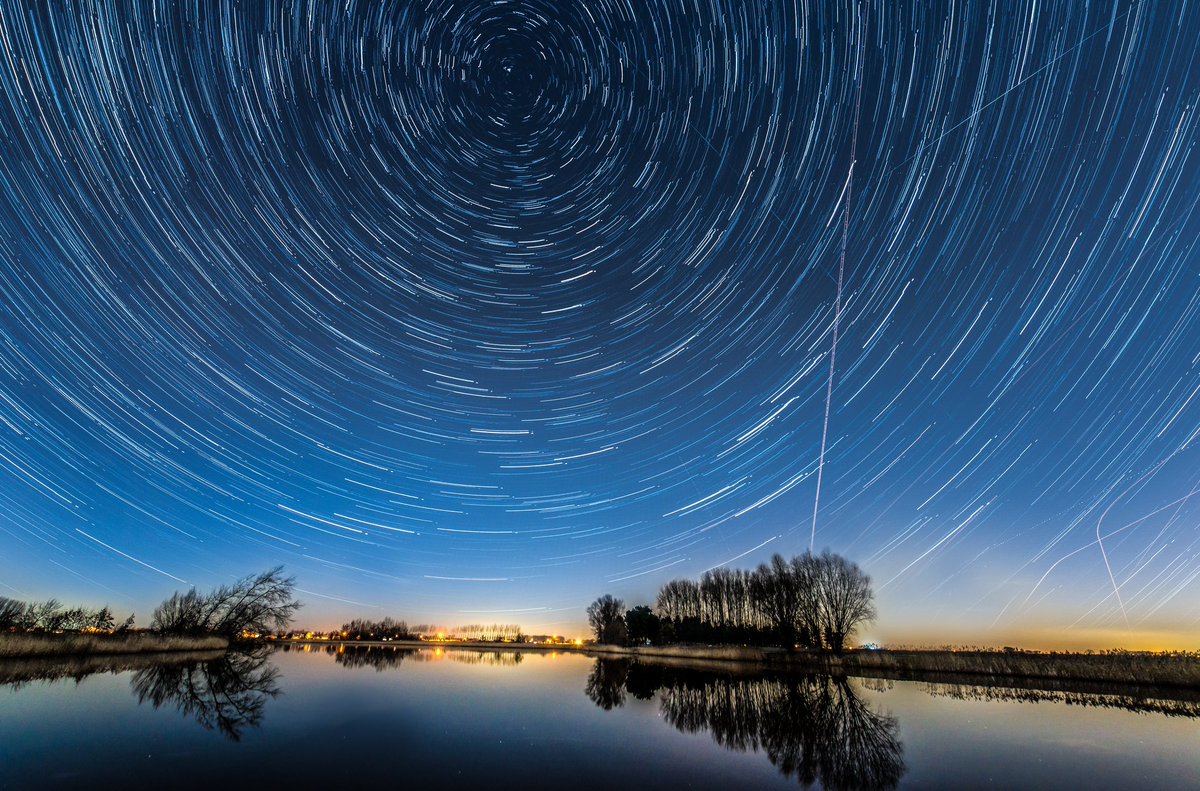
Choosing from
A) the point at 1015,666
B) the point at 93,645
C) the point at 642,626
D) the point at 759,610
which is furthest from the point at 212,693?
the point at 642,626

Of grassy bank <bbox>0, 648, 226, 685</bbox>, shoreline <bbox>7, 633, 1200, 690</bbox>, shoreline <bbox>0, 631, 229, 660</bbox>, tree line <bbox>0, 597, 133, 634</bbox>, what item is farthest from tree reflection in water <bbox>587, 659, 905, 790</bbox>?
tree line <bbox>0, 597, 133, 634</bbox>

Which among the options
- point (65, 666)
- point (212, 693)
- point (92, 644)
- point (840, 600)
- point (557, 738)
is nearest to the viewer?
point (557, 738)

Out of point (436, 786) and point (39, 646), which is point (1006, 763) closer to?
point (436, 786)

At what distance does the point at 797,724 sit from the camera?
1908 centimetres

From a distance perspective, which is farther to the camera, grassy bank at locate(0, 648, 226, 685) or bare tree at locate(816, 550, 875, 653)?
bare tree at locate(816, 550, 875, 653)

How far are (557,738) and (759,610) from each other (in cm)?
8015

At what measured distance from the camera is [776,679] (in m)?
39.1

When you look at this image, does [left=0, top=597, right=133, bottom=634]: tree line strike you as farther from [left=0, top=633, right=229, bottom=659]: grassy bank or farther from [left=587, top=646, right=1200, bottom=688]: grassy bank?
[left=587, top=646, right=1200, bottom=688]: grassy bank

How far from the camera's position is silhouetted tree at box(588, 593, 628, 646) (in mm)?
135625

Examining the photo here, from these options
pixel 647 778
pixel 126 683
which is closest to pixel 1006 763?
pixel 647 778

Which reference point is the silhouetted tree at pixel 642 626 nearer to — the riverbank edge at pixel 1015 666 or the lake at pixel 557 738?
the riverbank edge at pixel 1015 666

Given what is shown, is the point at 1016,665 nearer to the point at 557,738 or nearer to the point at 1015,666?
the point at 1015,666

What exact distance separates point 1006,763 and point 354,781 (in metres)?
15.0

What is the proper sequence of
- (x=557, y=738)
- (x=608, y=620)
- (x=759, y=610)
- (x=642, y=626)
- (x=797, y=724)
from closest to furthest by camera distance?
(x=557, y=738) < (x=797, y=724) < (x=759, y=610) < (x=642, y=626) < (x=608, y=620)
